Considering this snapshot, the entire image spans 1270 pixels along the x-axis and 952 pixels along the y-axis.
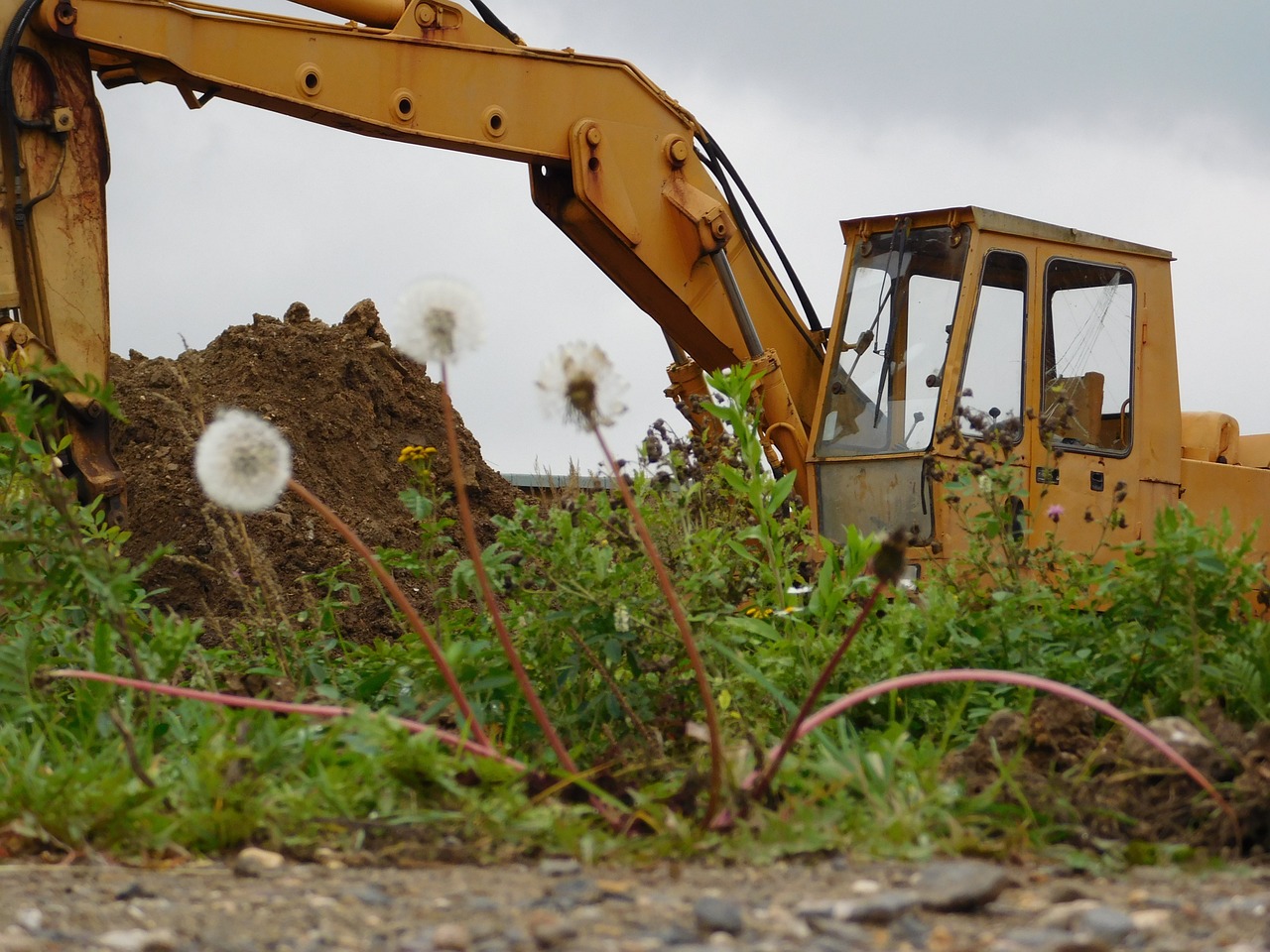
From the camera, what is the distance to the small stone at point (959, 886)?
2.16 meters

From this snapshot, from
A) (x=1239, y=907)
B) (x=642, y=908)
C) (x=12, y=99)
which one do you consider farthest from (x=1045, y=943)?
(x=12, y=99)

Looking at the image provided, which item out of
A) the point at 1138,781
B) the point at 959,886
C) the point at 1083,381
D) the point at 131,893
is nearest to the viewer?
the point at 959,886

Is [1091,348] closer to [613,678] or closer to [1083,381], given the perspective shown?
[1083,381]

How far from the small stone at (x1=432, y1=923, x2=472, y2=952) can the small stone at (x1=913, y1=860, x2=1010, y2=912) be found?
709 mm

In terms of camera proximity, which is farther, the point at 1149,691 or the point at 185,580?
the point at 185,580

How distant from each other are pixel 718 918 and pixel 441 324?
1.27m

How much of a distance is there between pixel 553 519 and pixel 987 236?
3.60m

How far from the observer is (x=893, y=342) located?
676 centimetres

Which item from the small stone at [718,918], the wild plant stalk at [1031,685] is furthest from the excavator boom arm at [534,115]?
the small stone at [718,918]

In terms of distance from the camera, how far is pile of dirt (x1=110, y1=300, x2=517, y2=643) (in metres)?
8.95

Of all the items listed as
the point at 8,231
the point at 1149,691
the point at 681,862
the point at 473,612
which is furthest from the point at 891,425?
the point at 681,862

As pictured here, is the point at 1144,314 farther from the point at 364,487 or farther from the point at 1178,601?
the point at 364,487

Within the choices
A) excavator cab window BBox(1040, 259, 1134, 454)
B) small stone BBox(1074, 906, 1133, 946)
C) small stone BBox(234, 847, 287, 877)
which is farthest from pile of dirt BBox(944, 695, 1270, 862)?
excavator cab window BBox(1040, 259, 1134, 454)

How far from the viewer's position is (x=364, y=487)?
10.4 metres
